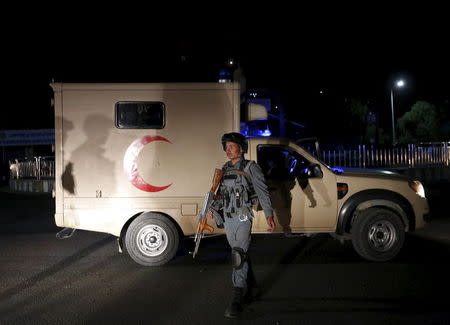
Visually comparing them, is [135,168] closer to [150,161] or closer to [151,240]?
[150,161]

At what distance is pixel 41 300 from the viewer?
20.8ft

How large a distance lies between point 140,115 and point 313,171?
8.40 ft

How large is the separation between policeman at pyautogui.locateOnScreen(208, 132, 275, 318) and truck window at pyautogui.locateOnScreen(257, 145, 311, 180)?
84.4 inches

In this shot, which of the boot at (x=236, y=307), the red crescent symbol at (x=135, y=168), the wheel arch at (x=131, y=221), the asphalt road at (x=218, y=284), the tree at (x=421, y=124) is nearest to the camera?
the boot at (x=236, y=307)

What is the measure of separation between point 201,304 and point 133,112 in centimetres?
305

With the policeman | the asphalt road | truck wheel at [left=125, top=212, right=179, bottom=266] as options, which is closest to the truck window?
the asphalt road

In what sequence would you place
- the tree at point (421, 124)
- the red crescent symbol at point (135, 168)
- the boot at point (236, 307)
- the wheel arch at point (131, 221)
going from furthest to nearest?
1. the tree at point (421, 124)
2. the wheel arch at point (131, 221)
3. the red crescent symbol at point (135, 168)
4. the boot at point (236, 307)

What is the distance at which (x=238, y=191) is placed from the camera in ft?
18.8

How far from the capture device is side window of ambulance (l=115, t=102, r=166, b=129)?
7.84m

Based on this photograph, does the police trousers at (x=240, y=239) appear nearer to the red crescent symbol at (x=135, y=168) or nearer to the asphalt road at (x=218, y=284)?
the asphalt road at (x=218, y=284)

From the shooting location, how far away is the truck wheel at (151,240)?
7.86 m

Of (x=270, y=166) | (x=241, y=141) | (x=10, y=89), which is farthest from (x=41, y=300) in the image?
(x=10, y=89)

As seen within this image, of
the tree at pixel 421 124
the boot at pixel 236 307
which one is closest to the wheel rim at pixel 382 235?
the boot at pixel 236 307

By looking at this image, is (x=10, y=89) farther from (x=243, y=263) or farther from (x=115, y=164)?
(x=243, y=263)
